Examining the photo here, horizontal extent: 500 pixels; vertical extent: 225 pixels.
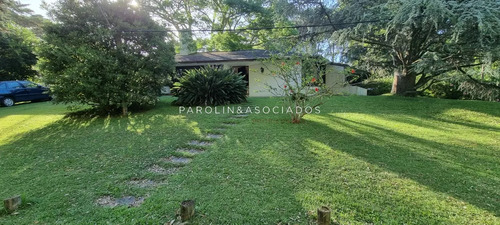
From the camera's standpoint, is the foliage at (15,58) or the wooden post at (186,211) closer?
the wooden post at (186,211)

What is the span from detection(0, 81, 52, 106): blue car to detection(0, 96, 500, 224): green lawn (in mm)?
7436

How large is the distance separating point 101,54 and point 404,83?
40.5 feet

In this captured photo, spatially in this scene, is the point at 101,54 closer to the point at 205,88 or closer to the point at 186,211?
the point at 205,88

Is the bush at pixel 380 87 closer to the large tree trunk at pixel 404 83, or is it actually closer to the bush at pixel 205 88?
the large tree trunk at pixel 404 83

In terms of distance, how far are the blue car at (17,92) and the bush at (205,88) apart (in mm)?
7354

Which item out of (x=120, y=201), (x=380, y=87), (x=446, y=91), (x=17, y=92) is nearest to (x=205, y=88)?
(x=120, y=201)

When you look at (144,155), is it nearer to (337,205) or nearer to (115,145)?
(115,145)

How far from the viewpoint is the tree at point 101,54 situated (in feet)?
21.8

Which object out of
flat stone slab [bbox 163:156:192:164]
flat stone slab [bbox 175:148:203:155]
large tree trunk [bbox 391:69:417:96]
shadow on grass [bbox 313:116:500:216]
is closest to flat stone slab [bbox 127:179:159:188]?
flat stone slab [bbox 163:156:192:164]

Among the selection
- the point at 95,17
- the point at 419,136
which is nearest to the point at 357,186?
the point at 419,136

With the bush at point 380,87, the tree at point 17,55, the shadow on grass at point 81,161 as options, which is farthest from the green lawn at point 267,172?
the tree at point 17,55

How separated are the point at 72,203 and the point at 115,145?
224 cm

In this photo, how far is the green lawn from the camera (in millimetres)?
2199

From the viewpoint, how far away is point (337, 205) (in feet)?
7.56
